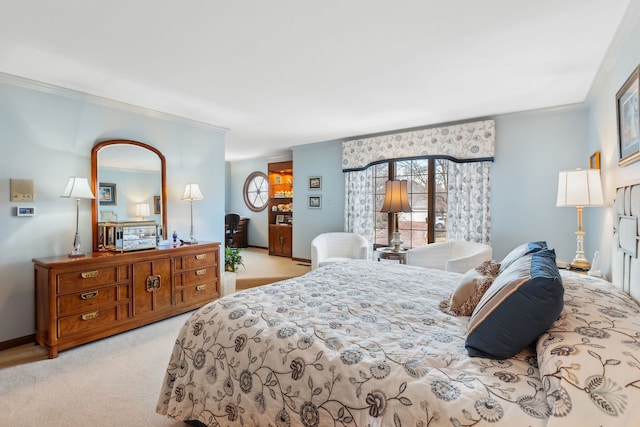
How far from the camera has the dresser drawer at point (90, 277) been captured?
2.72 m

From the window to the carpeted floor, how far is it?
3.44 metres

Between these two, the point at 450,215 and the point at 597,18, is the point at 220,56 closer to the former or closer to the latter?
the point at 597,18

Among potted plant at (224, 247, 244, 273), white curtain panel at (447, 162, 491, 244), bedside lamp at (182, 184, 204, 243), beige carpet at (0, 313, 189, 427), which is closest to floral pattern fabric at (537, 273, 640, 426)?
beige carpet at (0, 313, 189, 427)

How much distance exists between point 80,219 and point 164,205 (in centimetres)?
87

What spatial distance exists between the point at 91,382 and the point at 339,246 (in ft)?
11.4

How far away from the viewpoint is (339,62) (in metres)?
2.58

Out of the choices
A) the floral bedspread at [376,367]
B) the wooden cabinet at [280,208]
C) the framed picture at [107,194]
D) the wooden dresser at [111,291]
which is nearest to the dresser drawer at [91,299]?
the wooden dresser at [111,291]

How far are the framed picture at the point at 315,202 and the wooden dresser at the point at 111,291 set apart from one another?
2.59m

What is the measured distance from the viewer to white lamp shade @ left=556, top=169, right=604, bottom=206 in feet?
8.14

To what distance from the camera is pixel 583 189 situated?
2.52 meters

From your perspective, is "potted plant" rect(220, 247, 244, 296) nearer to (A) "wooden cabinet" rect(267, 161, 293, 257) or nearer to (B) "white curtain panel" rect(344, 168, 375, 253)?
(B) "white curtain panel" rect(344, 168, 375, 253)

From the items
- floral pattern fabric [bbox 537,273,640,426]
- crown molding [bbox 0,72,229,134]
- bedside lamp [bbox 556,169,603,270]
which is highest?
crown molding [bbox 0,72,229,134]

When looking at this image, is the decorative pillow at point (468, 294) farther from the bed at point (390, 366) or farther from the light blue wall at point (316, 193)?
the light blue wall at point (316, 193)

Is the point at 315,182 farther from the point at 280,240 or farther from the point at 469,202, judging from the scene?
the point at 469,202
